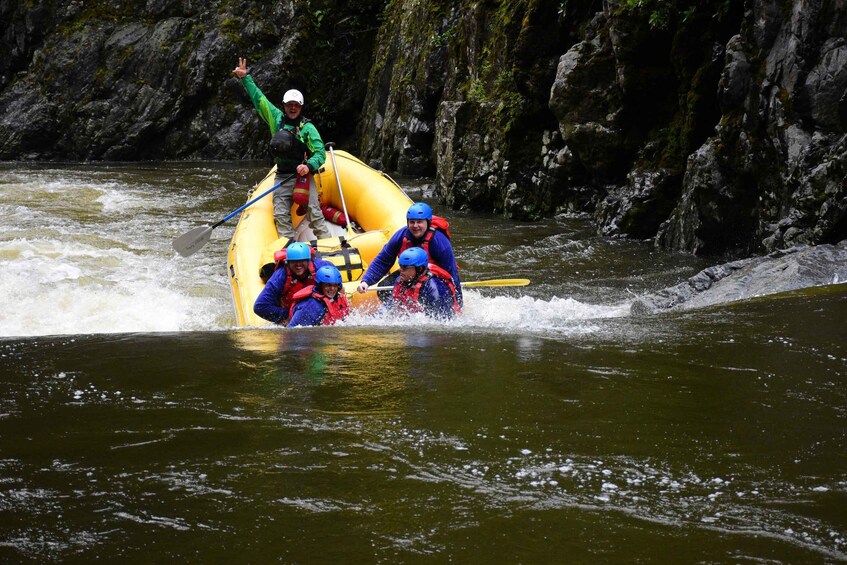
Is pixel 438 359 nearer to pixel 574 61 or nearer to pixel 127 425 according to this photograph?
pixel 127 425

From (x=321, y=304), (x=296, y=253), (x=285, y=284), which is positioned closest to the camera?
(x=321, y=304)

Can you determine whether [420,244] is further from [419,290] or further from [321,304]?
[321,304]

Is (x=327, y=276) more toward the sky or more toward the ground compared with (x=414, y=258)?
more toward the ground

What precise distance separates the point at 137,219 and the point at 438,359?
31.5ft

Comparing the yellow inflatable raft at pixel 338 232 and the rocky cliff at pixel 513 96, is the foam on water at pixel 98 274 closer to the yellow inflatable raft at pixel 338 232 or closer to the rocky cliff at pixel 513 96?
the yellow inflatable raft at pixel 338 232

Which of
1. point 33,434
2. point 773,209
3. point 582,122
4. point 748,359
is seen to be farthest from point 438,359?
point 582,122

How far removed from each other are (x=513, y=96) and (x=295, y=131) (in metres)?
4.10

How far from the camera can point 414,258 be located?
250 inches

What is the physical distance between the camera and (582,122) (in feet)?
33.5

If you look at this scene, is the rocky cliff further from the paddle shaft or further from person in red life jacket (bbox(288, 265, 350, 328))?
person in red life jacket (bbox(288, 265, 350, 328))

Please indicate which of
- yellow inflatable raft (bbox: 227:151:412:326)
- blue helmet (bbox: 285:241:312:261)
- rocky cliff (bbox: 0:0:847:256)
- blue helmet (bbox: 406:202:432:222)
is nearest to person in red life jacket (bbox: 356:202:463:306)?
blue helmet (bbox: 406:202:432:222)

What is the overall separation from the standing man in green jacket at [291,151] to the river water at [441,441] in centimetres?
322

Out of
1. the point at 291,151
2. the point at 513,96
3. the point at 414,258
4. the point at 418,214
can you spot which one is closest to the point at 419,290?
the point at 414,258

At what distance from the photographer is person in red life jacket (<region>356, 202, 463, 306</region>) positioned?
6.82 metres
